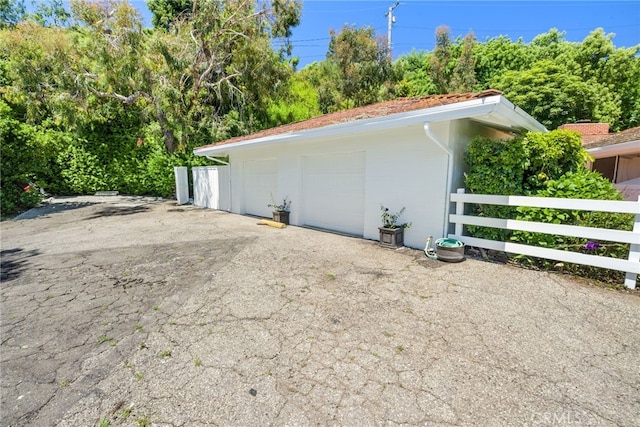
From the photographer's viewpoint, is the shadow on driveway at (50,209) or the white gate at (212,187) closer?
the shadow on driveway at (50,209)

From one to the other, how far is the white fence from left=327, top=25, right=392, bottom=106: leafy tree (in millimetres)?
14105

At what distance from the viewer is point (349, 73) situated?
16.8 metres

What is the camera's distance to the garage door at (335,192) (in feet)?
21.9

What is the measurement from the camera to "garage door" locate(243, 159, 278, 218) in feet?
29.5

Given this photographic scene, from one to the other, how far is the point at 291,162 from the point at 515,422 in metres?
7.07

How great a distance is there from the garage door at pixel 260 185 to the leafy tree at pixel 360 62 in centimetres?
1035

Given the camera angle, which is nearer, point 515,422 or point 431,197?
point 515,422

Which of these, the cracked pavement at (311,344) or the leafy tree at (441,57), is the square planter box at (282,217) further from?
the leafy tree at (441,57)

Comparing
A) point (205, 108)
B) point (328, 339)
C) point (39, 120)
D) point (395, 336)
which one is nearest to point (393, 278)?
point (395, 336)

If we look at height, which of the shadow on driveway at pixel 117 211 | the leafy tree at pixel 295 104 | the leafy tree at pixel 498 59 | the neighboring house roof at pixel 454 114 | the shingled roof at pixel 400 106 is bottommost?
the shadow on driveway at pixel 117 211

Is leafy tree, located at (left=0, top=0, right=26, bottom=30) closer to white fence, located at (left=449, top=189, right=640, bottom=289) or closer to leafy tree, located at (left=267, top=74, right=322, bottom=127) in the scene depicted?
leafy tree, located at (left=267, top=74, right=322, bottom=127)

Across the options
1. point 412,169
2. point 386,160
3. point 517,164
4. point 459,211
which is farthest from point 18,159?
point 517,164

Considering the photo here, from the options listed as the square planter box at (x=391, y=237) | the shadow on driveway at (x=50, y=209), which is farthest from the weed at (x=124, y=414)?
the shadow on driveway at (x=50, y=209)

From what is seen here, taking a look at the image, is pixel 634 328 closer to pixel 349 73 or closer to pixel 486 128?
pixel 486 128
